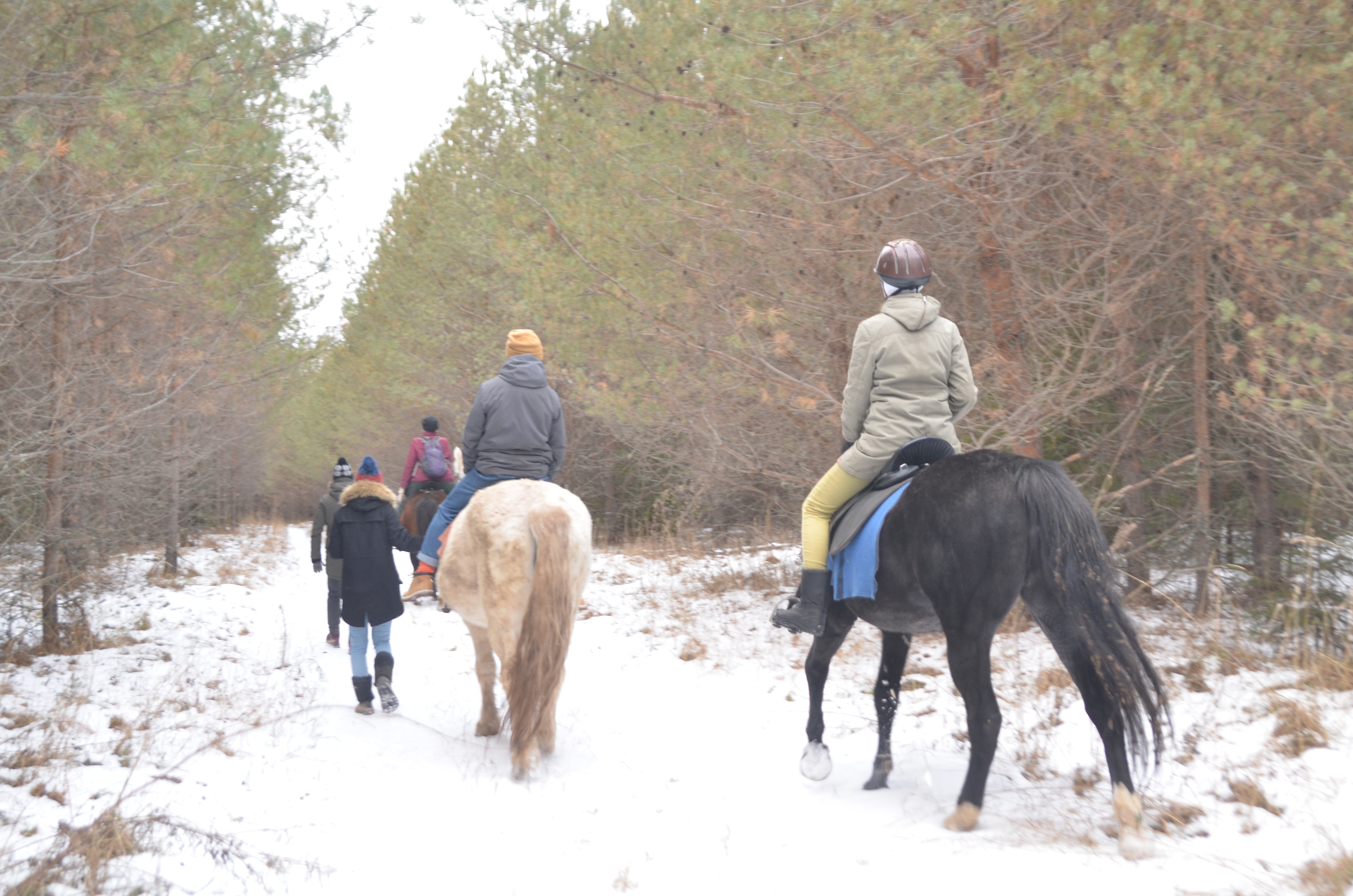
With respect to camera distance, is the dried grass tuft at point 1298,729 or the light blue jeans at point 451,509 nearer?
the dried grass tuft at point 1298,729

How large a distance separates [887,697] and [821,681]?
0.35 m

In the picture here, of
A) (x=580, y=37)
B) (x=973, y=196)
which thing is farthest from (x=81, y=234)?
(x=973, y=196)

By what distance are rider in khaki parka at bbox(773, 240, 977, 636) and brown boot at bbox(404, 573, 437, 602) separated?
2.76 m

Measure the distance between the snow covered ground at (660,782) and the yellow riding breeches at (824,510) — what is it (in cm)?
120

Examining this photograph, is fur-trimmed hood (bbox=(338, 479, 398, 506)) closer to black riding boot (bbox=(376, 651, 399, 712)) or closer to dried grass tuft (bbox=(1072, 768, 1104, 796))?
black riding boot (bbox=(376, 651, 399, 712))

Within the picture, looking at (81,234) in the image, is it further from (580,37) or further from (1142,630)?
(1142,630)

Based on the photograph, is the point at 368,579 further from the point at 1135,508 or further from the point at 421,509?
the point at 1135,508

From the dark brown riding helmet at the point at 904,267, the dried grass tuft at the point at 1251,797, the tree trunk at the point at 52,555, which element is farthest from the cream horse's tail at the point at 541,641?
the tree trunk at the point at 52,555

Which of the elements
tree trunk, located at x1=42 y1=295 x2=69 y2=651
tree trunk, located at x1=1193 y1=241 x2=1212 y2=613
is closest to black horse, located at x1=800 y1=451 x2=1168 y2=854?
tree trunk, located at x1=1193 y1=241 x2=1212 y2=613

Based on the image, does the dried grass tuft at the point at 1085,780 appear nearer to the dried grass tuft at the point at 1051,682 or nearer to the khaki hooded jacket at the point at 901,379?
the dried grass tuft at the point at 1051,682

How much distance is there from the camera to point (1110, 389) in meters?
6.91

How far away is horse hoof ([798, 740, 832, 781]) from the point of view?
4820 millimetres

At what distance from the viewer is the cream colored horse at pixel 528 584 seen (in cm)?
509

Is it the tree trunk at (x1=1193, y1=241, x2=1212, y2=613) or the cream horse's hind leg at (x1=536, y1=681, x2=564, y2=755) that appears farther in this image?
the tree trunk at (x1=1193, y1=241, x2=1212, y2=613)
